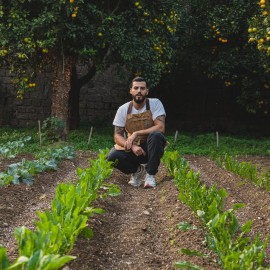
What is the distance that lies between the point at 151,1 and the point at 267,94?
4.76m

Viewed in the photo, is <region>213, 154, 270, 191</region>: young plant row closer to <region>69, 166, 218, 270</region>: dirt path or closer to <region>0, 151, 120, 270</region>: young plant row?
<region>69, 166, 218, 270</region>: dirt path

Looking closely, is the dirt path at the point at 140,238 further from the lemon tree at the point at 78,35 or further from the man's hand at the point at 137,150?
the lemon tree at the point at 78,35

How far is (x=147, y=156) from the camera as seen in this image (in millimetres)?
6992

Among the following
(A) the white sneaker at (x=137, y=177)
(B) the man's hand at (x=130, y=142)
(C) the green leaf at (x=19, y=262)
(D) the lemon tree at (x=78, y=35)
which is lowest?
(A) the white sneaker at (x=137, y=177)

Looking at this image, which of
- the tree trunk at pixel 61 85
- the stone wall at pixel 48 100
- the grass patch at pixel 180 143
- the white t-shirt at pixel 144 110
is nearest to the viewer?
the white t-shirt at pixel 144 110

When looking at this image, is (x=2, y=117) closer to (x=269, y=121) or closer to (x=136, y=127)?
(x=269, y=121)

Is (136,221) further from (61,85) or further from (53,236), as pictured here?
(61,85)

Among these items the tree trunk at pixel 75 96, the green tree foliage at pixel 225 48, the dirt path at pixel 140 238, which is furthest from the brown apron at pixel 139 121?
the tree trunk at pixel 75 96

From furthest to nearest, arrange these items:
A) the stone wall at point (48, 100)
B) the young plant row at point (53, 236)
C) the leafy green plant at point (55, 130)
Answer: the stone wall at point (48, 100), the leafy green plant at point (55, 130), the young plant row at point (53, 236)

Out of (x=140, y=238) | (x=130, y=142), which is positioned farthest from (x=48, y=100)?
(x=140, y=238)

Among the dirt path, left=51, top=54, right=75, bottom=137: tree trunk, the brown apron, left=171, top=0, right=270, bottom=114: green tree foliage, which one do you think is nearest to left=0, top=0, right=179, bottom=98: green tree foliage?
left=51, top=54, right=75, bottom=137: tree trunk

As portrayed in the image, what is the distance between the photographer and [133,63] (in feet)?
41.6

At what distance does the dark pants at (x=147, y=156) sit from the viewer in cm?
669

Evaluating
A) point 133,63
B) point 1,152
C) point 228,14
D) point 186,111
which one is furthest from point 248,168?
point 186,111
